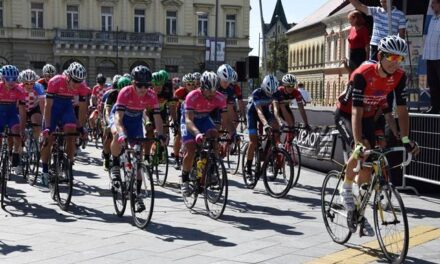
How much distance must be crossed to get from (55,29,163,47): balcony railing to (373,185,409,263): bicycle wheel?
61.6 metres

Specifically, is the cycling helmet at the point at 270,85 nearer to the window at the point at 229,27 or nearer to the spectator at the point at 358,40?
the spectator at the point at 358,40

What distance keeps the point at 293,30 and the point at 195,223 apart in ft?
A: 312

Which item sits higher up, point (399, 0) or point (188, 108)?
Answer: point (399, 0)

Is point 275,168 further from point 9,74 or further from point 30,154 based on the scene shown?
point 30,154

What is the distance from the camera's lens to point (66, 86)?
36.3 feet

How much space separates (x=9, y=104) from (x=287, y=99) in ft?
15.8

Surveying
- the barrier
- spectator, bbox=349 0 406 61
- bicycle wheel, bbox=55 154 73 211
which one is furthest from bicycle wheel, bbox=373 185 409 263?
spectator, bbox=349 0 406 61

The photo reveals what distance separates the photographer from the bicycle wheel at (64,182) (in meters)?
9.65

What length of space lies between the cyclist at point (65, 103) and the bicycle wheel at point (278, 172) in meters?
3.04

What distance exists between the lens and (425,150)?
429 inches

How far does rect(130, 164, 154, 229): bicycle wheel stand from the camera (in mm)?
8523

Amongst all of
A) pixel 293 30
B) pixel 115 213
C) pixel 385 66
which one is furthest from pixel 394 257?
pixel 293 30

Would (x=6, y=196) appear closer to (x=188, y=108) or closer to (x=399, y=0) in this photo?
(x=188, y=108)

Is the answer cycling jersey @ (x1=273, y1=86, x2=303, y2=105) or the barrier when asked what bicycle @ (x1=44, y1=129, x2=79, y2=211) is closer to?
cycling jersey @ (x1=273, y1=86, x2=303, y2=105)
